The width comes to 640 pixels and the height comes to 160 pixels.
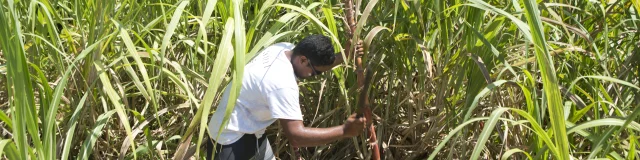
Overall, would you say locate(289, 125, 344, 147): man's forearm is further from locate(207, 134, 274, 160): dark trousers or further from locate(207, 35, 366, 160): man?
locate(207, 134, 274, 160): dark trousers

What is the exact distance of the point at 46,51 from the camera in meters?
2.57

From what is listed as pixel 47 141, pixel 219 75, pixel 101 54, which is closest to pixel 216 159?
pixel 101 54

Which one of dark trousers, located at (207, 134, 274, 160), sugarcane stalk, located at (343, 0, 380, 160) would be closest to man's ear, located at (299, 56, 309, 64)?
sugarcane stalk, located at (343, 0, 380, 160)

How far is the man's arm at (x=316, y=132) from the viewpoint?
2436mm

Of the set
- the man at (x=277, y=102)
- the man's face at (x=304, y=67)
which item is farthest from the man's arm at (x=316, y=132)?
the man's face at (x=304, y=67)

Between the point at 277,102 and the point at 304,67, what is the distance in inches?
5.4

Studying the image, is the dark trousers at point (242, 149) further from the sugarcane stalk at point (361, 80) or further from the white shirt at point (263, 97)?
the sugarcane stalk at point (361, 80)

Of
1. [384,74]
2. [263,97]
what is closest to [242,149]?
[263,97]

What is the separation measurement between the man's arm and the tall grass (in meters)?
0.18

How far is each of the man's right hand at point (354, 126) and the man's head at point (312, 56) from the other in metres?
0.15

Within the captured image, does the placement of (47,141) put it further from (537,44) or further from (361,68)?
(537,44)

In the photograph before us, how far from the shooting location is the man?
2.43 meters

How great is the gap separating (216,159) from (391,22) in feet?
1.96

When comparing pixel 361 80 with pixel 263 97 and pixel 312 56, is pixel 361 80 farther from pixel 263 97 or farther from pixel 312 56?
pixel 263 97
